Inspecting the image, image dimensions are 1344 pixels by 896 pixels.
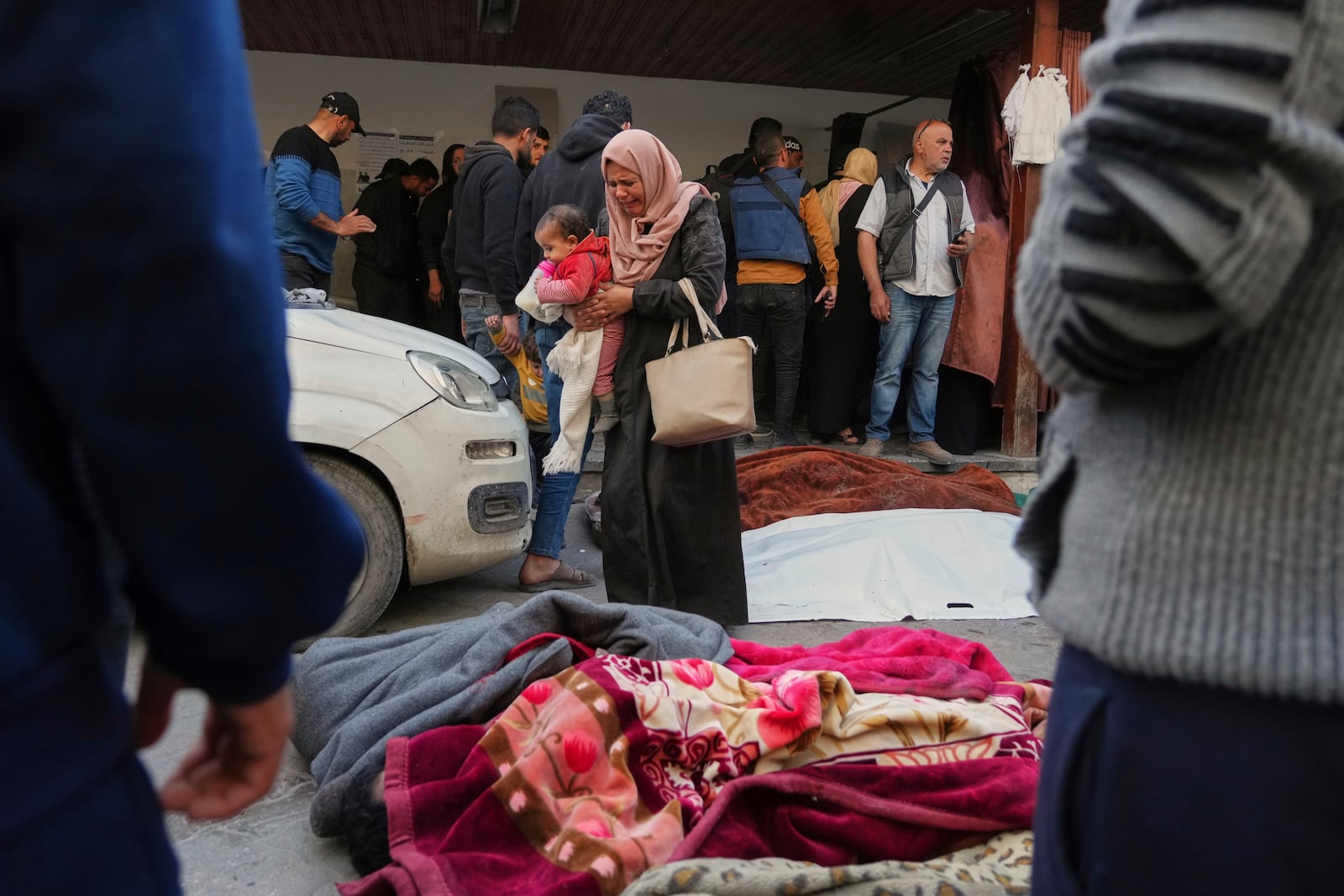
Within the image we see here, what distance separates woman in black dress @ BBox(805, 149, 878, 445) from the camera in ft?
25.3

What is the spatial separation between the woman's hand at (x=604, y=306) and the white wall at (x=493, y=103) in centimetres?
640

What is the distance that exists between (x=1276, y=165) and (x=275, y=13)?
894 cm

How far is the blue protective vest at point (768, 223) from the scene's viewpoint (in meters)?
6.87

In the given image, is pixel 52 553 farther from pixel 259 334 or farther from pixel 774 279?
pixel 774 279

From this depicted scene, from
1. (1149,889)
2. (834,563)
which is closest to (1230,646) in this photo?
(1149,889)

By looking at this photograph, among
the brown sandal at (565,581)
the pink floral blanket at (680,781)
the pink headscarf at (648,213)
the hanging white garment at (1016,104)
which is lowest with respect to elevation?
the brown sandal at (565,581)

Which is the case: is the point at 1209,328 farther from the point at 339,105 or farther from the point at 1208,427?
the point at 339,105

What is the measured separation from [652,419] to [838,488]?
8.18ft

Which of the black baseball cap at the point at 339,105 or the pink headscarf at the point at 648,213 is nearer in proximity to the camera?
the pink headscarf at the point at 648,213

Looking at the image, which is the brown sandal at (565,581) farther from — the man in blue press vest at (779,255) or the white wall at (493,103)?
the white wall at (493,103)

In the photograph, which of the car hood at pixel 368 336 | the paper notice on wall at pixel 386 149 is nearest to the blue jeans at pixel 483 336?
the car hood at pixel 368 336

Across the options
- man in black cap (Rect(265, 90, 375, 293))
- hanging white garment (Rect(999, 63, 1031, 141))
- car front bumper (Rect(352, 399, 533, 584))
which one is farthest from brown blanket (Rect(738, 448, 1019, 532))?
man in black cap (Rect(265, 90, 375, 293))

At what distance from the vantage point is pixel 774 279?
7.02m

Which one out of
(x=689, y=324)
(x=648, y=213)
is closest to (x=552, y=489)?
(x=689, y=324)
